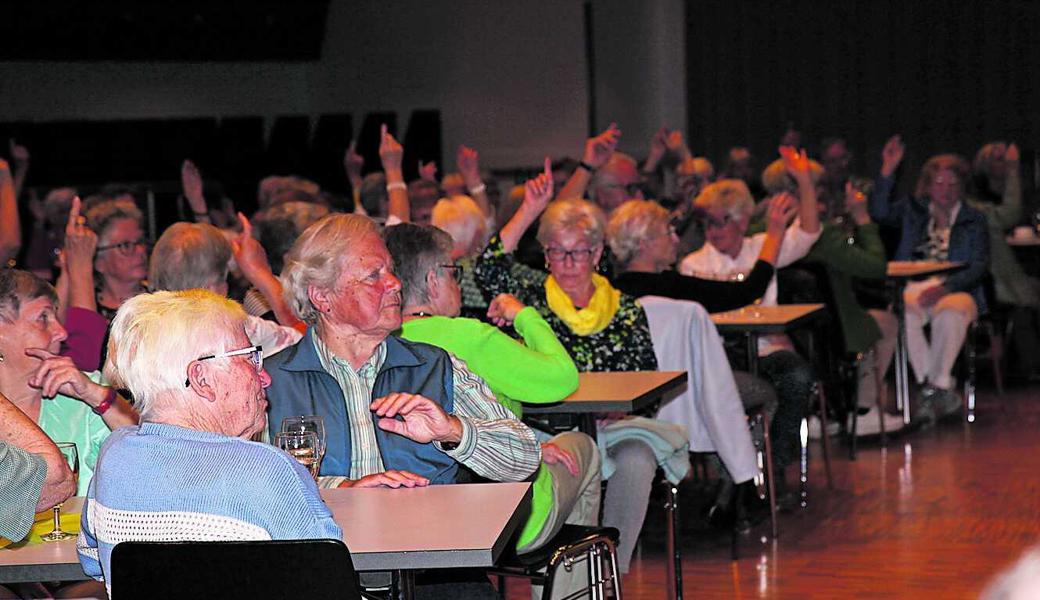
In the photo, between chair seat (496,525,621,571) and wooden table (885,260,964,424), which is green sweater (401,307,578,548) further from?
wooden table (885,260,964,424)

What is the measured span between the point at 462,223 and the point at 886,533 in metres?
2.14

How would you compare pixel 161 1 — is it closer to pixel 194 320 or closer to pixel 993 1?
pixel 993 1

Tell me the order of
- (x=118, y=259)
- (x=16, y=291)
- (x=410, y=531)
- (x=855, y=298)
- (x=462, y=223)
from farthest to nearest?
(x=855, y=298) → (x=462, y=223) → (x=118, y=259) → (x=16, y=291) → (x=410, y=531)

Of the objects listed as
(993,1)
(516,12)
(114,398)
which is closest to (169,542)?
(114,398)

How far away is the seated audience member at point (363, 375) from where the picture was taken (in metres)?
3.34

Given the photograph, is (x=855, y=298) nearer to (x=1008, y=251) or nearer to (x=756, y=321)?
(x=756, y=321)

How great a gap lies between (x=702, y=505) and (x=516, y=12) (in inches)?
417

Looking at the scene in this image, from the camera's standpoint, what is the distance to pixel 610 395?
4254 millimetres

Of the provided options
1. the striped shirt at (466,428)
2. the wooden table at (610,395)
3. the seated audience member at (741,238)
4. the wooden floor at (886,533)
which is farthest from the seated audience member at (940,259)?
the striped shirt at (466,428)

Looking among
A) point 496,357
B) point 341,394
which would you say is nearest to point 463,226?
point 496,357

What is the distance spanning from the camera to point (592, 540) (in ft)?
11.3

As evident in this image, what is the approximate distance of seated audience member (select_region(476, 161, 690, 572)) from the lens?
187 inches

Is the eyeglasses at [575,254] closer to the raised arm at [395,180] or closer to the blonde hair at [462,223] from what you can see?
the blonde hair at [462,223]

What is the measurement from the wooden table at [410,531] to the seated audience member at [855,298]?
181 inches
